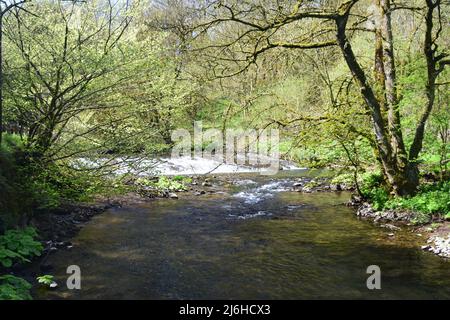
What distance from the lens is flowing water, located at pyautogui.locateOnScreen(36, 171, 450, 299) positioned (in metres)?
6.59

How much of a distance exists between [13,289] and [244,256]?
14.0 ft

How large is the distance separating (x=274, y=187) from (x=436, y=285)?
32.5 feet

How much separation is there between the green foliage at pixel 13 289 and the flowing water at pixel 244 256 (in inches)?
13.7

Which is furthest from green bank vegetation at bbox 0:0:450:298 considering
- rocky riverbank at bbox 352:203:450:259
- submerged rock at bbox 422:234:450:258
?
submerged rock at bbox 422:234:450:258

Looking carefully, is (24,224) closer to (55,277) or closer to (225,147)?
(55,277)

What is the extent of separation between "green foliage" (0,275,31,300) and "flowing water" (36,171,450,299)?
0.35 m

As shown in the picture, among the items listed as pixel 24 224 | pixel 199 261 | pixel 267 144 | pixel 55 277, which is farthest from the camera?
pixel 267 144

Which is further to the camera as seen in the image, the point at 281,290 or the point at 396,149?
the point at 396,149

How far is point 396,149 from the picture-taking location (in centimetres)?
1079

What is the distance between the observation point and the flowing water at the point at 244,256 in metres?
6.59

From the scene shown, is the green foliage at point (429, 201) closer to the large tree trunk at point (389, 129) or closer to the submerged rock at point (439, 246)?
the large tree trunk at point (389, 129)

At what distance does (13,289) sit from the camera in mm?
5859

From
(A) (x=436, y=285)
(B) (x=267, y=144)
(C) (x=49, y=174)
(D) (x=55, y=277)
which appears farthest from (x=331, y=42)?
(B) (x=267, y=144)
